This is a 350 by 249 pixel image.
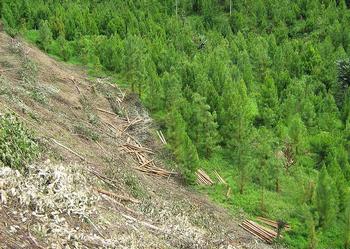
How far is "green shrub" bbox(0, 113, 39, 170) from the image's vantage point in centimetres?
1086

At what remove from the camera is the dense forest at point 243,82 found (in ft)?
62.4

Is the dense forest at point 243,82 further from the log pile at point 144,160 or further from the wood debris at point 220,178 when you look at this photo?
the log pile at point 144,160

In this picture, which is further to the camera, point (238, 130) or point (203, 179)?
point (238, 130)

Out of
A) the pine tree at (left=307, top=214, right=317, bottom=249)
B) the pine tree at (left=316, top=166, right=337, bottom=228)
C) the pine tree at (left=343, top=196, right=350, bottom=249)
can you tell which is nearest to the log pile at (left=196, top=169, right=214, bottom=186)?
the pine tree at (left=316, top=166, right=337, bottom=228)

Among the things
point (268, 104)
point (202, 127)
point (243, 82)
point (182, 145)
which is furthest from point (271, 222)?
point (243, 82)

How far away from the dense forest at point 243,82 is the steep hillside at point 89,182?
1949 mm

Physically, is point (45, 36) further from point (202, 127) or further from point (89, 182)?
point (89, 182)

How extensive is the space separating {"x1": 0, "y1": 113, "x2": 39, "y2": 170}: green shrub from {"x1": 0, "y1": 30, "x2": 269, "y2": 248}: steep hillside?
0.97ft

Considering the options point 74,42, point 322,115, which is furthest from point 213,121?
point 74,42

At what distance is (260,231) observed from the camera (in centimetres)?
1738

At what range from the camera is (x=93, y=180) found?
12.8m

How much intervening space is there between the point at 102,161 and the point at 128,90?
37.8 ft

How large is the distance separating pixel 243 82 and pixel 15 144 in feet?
56.1

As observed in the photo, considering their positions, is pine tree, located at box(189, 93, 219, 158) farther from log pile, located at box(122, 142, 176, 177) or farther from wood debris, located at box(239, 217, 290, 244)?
wood debris, located at box(239, 217, 290, 244)
